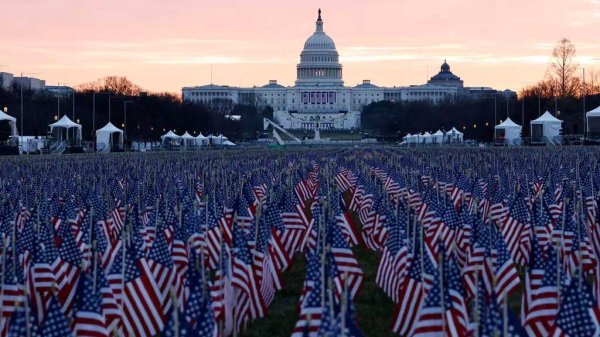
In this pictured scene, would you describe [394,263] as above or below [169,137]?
below

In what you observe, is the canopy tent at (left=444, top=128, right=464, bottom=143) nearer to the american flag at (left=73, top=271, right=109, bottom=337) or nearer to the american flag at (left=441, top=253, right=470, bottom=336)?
the american flag at (left=441, top=253, right=470, bottom=336)

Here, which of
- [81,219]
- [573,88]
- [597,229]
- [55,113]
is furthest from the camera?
[573,88]

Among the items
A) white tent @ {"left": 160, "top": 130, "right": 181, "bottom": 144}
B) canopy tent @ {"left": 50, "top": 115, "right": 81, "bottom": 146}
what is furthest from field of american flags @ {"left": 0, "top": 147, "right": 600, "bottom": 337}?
white tent @ {"left": 160, "top": 130, "right": 181, "bottom": 144}

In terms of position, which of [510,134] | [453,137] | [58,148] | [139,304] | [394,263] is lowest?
[139,304]

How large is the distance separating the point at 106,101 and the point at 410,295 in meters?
121

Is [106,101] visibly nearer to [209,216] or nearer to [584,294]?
[209,216]

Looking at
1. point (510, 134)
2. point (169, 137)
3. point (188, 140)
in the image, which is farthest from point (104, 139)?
point (510, 134)

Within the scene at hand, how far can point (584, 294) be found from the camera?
10586 millimetres

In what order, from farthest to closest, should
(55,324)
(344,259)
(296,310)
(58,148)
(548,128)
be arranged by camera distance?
(548,128) < (58,148) < (296,310) < (344,259) < (55,324)

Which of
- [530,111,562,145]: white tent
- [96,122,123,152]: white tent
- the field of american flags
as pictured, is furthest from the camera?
[530,111,562,145]: white tent

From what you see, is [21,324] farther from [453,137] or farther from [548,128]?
[453,137]

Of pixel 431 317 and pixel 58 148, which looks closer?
pixel 431 317

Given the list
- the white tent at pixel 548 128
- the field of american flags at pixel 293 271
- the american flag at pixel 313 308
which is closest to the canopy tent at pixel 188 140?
the white tent at pixel 548 128

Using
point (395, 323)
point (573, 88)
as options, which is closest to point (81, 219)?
point (395, 323)
